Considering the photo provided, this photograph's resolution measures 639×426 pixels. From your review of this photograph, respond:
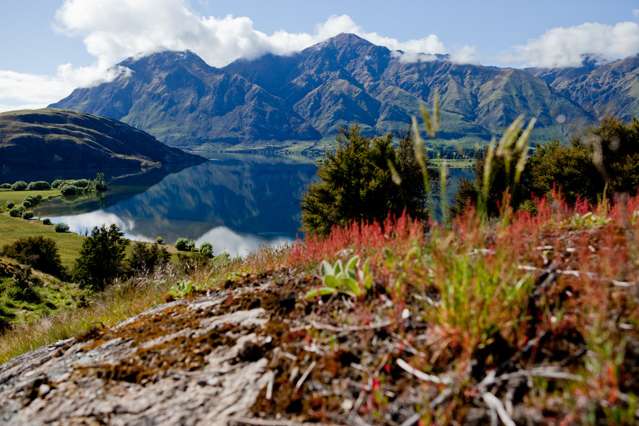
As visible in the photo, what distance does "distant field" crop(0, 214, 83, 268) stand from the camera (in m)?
86.6

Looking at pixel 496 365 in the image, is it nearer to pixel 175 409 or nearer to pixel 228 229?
pixel 175 409

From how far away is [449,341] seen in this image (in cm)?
363

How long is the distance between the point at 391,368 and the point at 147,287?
8743mm

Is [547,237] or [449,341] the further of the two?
[547,237]

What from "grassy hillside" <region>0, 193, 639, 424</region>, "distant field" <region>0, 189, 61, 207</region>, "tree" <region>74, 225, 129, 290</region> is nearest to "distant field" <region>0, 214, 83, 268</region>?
"tree" <region>74, 225, 129, 290</region>

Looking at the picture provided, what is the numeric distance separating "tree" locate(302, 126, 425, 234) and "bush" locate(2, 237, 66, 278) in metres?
53.2

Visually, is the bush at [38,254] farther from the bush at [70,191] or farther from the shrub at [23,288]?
the bush at [70,191]

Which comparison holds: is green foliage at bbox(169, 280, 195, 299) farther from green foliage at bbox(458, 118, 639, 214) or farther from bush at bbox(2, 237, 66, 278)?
bush at bbox(2, 237, 66, 278)

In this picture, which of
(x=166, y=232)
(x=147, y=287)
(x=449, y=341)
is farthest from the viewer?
(x=166, y=232)

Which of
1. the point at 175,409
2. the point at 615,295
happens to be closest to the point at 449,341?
the point at 615,295

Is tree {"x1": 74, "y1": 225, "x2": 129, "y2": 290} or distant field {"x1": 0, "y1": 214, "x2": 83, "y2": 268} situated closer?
tree {"x1": 74, "y1": 225, "x2": 129, "y2": 290}

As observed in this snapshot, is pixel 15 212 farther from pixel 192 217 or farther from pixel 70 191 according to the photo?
pixel 70 191

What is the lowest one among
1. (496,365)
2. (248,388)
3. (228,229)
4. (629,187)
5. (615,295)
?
(228,229)

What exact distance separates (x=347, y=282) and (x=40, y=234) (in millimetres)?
118491
